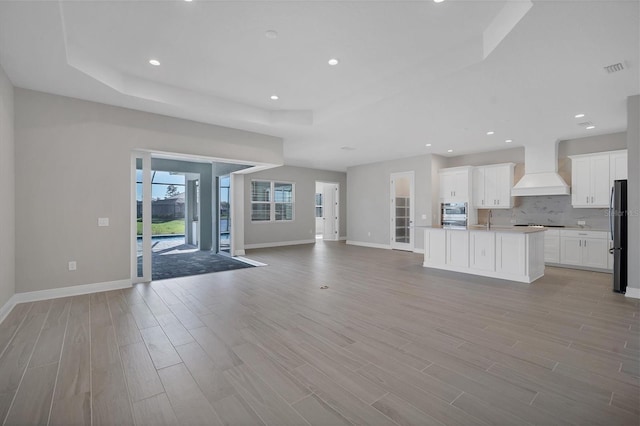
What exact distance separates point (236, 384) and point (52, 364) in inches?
62.0

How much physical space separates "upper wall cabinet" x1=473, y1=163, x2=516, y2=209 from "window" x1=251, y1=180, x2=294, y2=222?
581 centimetres

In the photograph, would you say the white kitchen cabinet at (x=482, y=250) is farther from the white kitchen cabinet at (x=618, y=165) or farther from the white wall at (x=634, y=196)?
the white kitchen cabinet at (x=618, y=165)

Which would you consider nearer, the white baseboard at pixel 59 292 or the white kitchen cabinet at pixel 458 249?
the white baseboard at pixel 59 292

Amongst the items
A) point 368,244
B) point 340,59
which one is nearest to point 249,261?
point 368,244

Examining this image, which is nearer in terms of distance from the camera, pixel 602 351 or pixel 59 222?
pixel 602 351

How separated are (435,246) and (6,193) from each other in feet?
22.3

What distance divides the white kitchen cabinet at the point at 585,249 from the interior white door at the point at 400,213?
3661 millimetres

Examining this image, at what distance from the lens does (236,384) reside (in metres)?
2.01

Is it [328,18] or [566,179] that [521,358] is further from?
[566,179]

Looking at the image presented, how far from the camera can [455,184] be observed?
7992mm

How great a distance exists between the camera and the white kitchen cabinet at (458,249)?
5601mm

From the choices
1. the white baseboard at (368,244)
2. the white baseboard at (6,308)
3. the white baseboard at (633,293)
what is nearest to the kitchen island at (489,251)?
the white baseboard at (633,293)

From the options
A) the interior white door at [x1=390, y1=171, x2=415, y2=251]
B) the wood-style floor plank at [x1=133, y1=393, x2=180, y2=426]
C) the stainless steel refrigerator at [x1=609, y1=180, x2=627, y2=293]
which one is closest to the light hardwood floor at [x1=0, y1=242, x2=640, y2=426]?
the wood-style floor plank at [x1=133, y1=393, x2=180, y2=426]

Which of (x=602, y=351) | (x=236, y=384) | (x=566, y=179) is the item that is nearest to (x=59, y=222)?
(x=236, y=384)
